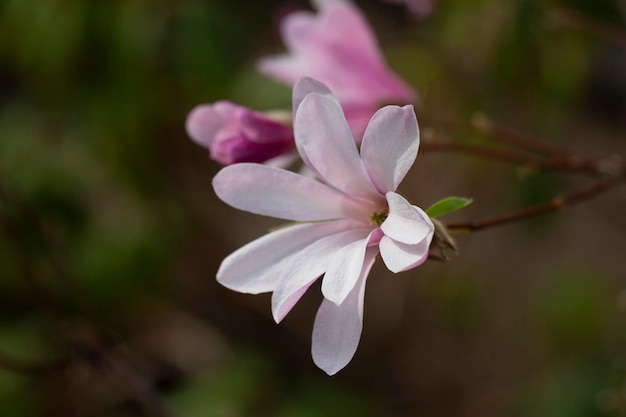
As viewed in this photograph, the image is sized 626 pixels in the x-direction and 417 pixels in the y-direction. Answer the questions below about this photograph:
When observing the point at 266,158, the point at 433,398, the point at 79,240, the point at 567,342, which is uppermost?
the point at 266,158

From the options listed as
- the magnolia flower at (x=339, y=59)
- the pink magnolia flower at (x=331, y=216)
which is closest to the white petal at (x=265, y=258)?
the pink magnolia flower at (x=331, y=216)

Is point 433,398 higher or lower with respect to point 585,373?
lower

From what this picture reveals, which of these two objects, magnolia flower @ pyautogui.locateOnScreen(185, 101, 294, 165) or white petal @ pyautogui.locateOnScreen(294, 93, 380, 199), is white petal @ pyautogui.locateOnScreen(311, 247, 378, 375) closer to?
white petal @ pyautogui.locateOnScreen(294, 93, 380, 199)

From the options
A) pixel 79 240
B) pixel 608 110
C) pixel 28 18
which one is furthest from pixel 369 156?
pixel 608 110

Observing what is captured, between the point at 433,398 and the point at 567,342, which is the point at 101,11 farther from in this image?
the point at 433,398

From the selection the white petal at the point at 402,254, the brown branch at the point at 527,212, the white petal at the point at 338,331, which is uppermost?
the white petal at the point at 402,254

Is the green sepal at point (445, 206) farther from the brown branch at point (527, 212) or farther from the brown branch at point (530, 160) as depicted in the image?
the brown branch at point (530, 160)

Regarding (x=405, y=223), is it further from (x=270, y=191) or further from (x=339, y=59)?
(x=339, y=59)
